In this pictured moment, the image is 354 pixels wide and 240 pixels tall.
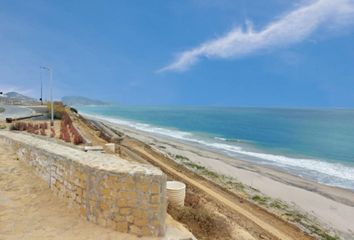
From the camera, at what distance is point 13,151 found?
31.4 ft

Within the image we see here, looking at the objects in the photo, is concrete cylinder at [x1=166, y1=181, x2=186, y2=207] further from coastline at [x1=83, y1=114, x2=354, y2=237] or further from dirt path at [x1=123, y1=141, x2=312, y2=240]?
coastline at [x1=83, y1=114, x2=354, y2=237]

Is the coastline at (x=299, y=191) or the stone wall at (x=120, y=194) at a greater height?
the stone wall at (x=120, y=194)

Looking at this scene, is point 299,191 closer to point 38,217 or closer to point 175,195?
point 175,195

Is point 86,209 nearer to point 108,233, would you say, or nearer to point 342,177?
point 108,233

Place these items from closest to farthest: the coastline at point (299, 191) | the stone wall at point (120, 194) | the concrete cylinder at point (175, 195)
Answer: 1. the stone wall at point (120, 194)
2. the concrete cylinder at point (175, 195)
3. the coastline at point (299, 191)

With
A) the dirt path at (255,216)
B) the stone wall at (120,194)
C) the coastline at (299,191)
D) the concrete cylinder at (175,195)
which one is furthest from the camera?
the coastline at (299,191)

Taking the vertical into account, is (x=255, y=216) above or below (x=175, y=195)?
below

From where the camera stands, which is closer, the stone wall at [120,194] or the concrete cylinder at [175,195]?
the stone wall at [120,194]

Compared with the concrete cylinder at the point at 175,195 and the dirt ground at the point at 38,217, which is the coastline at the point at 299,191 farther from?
the dirt ground at the point at 38,217

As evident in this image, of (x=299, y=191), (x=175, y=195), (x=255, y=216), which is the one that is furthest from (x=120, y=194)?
(x=299, y=191)

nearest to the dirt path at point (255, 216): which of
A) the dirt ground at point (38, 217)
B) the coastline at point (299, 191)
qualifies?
the coastline at point (299, 191)

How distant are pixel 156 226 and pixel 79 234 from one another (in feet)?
4.61

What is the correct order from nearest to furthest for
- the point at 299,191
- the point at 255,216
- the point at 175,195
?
the point at 175,195
the point at 255,216
the point at 299,191

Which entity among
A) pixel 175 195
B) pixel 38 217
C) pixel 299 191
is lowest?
pixel 299 191
